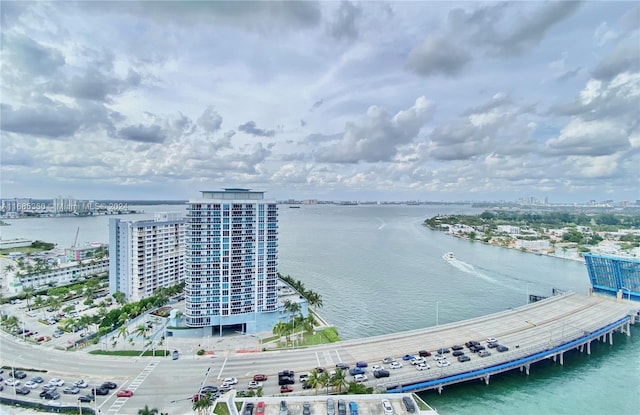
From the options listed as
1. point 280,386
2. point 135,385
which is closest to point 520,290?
point 280,386

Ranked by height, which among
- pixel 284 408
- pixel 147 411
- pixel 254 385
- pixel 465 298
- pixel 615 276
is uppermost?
pixel 615 276

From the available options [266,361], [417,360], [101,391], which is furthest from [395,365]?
[101,391]

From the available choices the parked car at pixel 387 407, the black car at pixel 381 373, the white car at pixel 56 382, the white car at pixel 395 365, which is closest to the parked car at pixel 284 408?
the parked car at pixel 387 407

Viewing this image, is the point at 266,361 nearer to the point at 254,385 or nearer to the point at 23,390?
the point at 254,385

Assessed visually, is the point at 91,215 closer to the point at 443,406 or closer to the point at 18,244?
the point at 18,244

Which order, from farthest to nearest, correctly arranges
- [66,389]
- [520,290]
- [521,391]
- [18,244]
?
[18,244], [520,290], [521,391], [66,389]

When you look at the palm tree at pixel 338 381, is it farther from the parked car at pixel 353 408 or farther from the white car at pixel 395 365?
the white car at pixel 395 365
